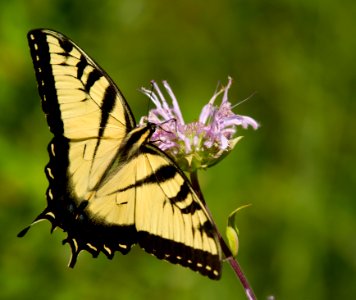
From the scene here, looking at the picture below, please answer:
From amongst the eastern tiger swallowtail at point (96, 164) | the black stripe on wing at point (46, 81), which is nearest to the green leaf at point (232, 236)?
the eastern tiger swallowtail at point (96, 164)

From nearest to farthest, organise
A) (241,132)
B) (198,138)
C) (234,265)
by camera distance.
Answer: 1. (234,265)
2. (198,138)
3. (241,132)

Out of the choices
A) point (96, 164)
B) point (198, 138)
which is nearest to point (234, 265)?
point (198, 138)

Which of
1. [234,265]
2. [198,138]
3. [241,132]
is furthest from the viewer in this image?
[241,132]

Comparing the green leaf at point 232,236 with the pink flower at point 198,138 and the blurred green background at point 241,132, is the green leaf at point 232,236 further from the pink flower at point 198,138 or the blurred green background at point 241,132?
the blurred green background at point 241,132

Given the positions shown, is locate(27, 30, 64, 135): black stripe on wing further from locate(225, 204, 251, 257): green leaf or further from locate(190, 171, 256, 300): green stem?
→ locate(225, 204, 251, 257): green leaf

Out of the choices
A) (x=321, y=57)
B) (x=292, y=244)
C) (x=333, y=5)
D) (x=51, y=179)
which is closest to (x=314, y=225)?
(x=292, y=244)

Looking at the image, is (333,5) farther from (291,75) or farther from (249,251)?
(249,251)

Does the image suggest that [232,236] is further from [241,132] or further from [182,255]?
[241,132]

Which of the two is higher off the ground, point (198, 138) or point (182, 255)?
point (198, 138)
